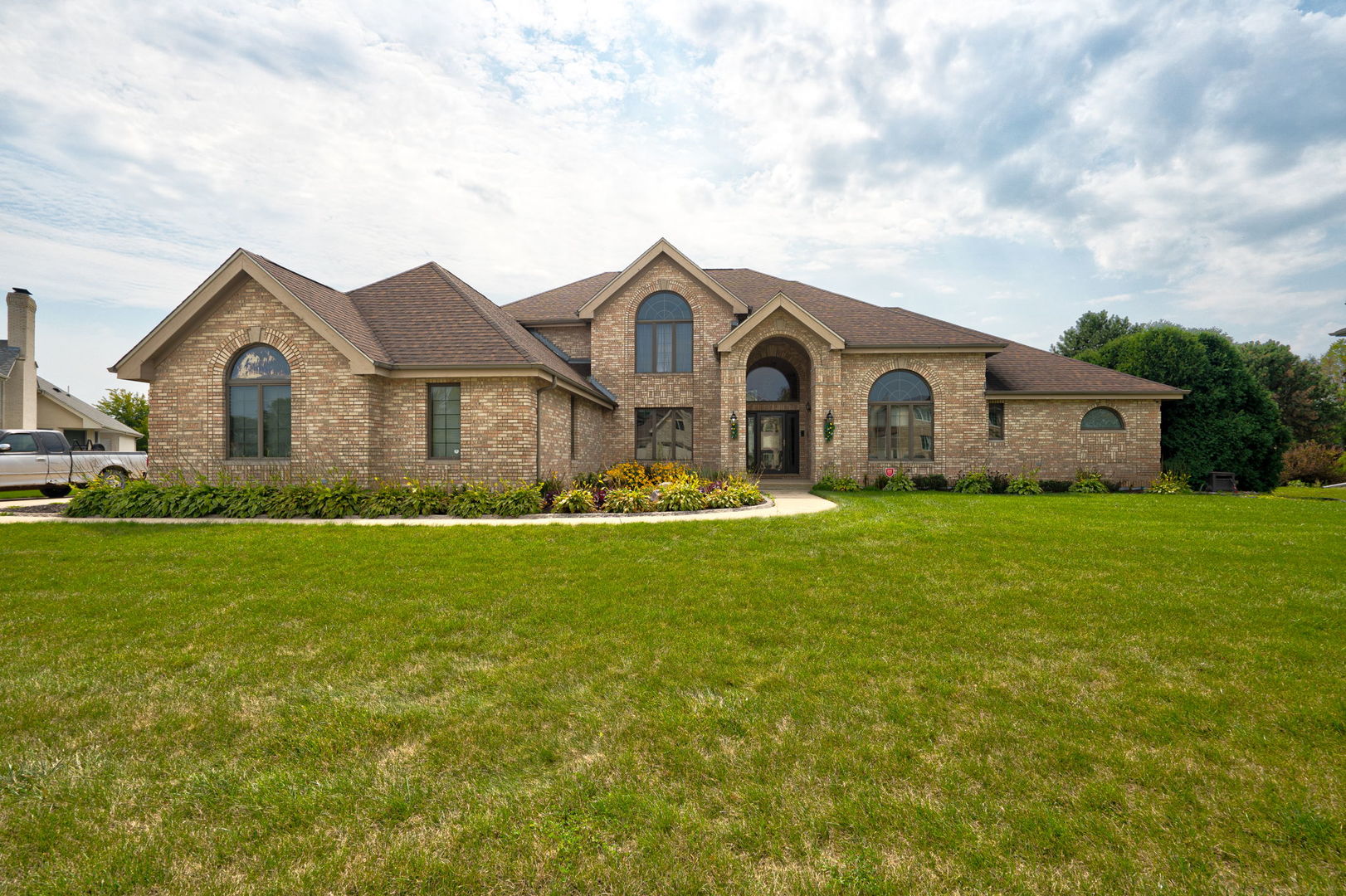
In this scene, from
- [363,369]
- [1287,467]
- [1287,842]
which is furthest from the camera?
[1287,467]

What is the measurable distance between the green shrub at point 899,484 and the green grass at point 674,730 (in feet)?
34.8

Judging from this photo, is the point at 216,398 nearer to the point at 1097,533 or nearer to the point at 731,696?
the point at 731,696

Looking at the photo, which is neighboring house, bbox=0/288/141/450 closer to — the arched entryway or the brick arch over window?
the brick arch over window

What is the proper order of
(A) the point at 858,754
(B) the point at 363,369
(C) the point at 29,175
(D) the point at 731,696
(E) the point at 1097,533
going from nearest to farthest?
(A) the point at 858,754 → (D) the point at 731,696 → (E) the point at 1097,533 → (C) the point at 29,175 → (B) the point at 363,369

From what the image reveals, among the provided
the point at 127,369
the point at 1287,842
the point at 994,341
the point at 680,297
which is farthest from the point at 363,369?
the point at 994,341

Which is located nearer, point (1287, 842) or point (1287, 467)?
point (1287, 842)

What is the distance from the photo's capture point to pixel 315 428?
13.5m

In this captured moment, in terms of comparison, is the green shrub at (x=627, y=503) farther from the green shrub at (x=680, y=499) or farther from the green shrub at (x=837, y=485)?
the green shrub at (x=837, y=485)

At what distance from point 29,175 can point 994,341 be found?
81.0 ft

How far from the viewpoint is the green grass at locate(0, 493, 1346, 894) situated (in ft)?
7.57

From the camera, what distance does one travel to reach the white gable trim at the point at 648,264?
18.5m

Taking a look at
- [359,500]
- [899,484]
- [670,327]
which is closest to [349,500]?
[359,500]

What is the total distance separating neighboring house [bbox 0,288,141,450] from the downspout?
97.3 feet

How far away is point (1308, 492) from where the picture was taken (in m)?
21.4
